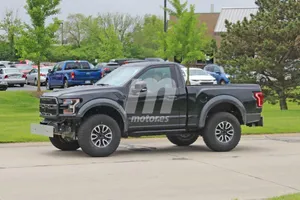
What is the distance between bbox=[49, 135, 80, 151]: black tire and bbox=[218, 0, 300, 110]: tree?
14.8m

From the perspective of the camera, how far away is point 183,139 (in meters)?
14.7

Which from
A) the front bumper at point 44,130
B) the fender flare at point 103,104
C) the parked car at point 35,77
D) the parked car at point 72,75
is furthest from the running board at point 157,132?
the parked car at point 35,77

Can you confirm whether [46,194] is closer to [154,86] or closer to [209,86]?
[154,86]

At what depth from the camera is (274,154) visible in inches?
521

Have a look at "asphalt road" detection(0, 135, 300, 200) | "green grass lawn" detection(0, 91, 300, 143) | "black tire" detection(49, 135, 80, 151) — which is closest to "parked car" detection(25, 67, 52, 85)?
"green grass lawn" detection(0, 91, 300, 143)

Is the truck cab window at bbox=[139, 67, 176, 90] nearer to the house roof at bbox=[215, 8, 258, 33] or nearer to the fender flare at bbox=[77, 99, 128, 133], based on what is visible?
the fender flare at bbox=[77, 99, 128, 133]

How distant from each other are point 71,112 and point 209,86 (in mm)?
3268

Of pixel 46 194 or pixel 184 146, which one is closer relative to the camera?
pixel 46 194

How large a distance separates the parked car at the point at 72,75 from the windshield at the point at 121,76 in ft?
73.2

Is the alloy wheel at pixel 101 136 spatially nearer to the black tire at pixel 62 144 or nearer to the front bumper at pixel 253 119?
the black tire at pixel 62 144

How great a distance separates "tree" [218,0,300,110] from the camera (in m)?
26.6

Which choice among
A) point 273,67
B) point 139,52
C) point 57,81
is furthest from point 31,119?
point 139,52

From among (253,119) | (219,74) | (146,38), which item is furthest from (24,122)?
(146,38)

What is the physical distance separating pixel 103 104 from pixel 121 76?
1.17m
